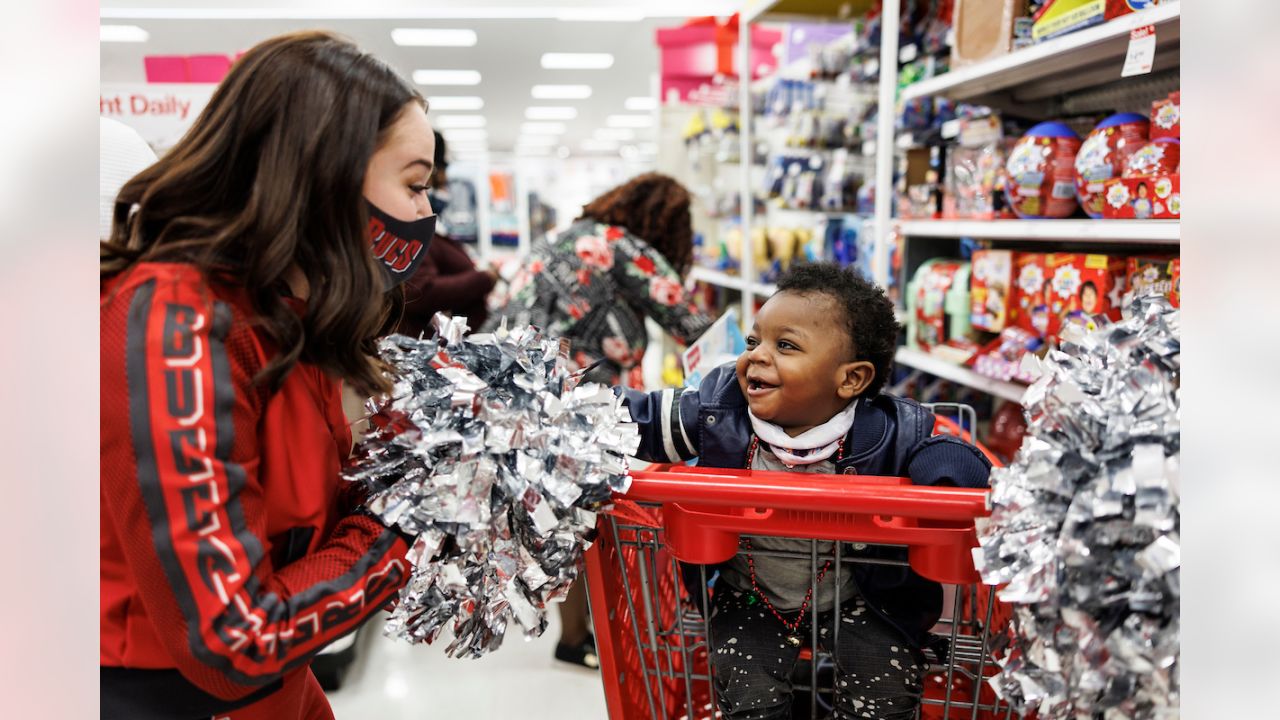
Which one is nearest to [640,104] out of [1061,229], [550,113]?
[550,113]

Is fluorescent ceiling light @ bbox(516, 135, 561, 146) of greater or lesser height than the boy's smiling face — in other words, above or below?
above

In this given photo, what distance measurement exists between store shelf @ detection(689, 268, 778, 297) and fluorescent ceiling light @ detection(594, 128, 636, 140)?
13.9 metres

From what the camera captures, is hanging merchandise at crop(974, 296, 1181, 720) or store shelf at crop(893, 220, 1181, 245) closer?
hanging merchandise at crop(974, 296, 1181, 720)

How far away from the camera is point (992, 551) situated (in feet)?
3.07

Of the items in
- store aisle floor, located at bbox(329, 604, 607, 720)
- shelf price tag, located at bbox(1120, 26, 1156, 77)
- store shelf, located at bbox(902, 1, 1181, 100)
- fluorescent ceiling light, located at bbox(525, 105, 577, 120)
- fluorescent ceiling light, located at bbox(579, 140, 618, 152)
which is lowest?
store aisle floor, located at bbox(329, 604, 607, 720)

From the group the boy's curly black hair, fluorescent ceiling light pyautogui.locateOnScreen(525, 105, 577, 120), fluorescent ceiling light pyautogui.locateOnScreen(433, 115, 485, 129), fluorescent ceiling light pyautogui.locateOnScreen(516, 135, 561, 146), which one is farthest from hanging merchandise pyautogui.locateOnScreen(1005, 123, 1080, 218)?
fluorescent ceiling light pyautogui.locateOnScreen(516, 135, 561, 146)

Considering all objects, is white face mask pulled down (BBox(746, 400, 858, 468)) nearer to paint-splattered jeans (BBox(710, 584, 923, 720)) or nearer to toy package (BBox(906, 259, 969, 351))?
paint-splattered jeans (BBox(710, 584, 923, 720))

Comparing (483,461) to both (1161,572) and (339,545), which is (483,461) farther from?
(1161,572)

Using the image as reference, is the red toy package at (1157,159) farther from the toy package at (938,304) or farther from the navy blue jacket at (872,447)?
the navy blue jacket at (872,447)

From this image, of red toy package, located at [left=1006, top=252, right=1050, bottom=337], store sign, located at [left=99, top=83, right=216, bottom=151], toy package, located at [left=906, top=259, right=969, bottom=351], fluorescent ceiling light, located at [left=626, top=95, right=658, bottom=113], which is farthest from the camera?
fluorescent ceiling light, located at [left=626, top=95, right=658, bottom=113]

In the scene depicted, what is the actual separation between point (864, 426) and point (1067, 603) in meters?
0.54

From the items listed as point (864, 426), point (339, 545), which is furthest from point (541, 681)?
point (339, 545)

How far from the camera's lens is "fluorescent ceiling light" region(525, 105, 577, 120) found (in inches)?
619

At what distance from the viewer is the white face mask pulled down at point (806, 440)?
136cm
